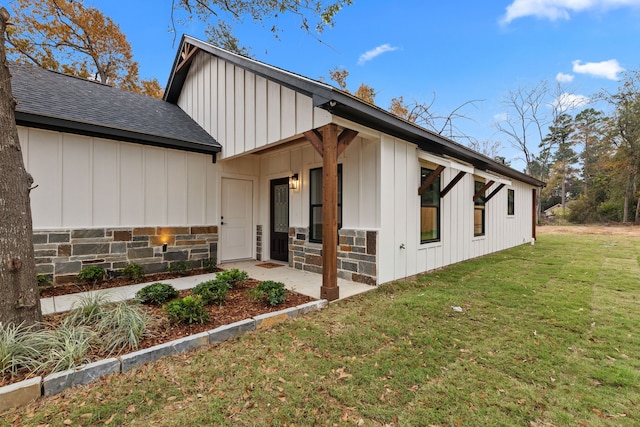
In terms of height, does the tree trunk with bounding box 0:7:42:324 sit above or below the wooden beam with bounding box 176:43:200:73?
below

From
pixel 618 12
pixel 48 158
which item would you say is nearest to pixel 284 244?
pixel 48 158

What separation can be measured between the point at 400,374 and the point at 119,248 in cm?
506

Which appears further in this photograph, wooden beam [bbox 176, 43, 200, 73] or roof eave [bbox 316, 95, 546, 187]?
wooden beam [bbox 176, 43, 200, 73]

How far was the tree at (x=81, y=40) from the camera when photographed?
31.9 ft

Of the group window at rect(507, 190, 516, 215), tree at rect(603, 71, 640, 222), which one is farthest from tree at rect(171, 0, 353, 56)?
tree at rect(603, 71, 640, 222)

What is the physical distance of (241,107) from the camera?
18.2ft

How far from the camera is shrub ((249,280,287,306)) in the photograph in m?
3.59

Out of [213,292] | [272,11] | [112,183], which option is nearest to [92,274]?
[112,183]

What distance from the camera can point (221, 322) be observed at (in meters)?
3.06

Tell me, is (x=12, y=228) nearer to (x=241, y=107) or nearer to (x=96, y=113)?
(x=96, y=113)

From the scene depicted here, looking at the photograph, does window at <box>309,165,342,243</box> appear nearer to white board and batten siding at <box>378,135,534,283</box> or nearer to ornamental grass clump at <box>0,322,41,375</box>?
white board and batten siding at <box>378,135,534,283</box>

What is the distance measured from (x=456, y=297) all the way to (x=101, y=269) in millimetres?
5675

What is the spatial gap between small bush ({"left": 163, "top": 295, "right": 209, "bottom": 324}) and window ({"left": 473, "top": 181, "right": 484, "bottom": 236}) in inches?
281

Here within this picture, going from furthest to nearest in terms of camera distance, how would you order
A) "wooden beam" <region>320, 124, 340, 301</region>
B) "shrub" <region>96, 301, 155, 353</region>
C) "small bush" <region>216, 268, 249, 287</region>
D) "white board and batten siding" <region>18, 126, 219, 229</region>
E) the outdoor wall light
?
the outdoor wall light
"white board and batten siding" <region>18, 126, 219, 229</region>
"small bush" <region>216, 268, 249, 287</region>
"wooden beam" <region>320, 124, 340, 301</region>
"shrub" <region>96, 301, 155, 353</region>
